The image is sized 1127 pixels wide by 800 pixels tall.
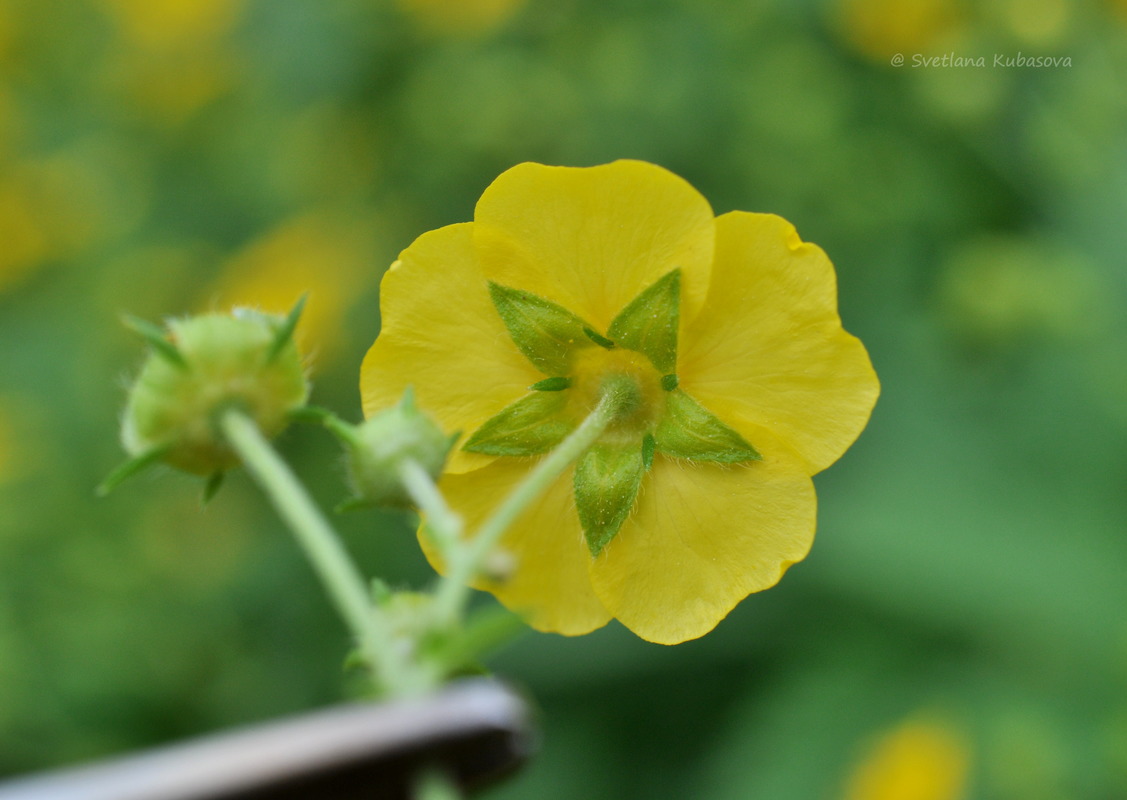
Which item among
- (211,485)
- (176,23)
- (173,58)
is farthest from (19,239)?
(211,485)

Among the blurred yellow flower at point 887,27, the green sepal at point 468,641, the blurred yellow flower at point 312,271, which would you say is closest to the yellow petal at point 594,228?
the green sepal at point 468,641

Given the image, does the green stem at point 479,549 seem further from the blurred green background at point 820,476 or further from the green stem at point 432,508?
the blurred green background at point 820,476

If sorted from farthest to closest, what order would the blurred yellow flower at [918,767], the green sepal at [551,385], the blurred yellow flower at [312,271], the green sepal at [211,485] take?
the blurred yellow flower at [312,271] → the blurred yellow flower at [918,767] → the green sepal at [551,385] → the green sepal at [211,485]

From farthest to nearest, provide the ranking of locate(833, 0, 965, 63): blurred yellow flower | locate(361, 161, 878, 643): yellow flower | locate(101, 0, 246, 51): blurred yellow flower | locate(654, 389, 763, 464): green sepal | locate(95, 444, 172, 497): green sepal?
locate(101, 0, 246, 51): blurred yellow flower, locate(833, 0, 965, 63): blurred yellow flower, locate(654, 389, 763, 464): green sepal, locate(361, 161, 878, 643): yellow flower, locate(95, 444, 172, 497): green sepal

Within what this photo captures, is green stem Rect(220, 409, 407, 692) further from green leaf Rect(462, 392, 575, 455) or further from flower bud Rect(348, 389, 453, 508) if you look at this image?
green leaf Rect(462, 392, 575, 455)

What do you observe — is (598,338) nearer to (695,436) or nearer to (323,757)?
(695,436)

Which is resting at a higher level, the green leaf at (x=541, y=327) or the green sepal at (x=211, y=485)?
the green leaf at (x=541, y=327)

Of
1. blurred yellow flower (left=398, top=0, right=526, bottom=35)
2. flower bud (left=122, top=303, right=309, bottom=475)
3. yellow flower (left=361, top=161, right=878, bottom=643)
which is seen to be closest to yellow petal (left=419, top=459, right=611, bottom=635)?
yellow flower (left=361, top=161, right=878, bottom=643)

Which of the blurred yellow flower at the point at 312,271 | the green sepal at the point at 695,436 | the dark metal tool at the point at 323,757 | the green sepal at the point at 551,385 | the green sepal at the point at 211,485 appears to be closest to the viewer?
the dark metal tool at the point at 323,757
